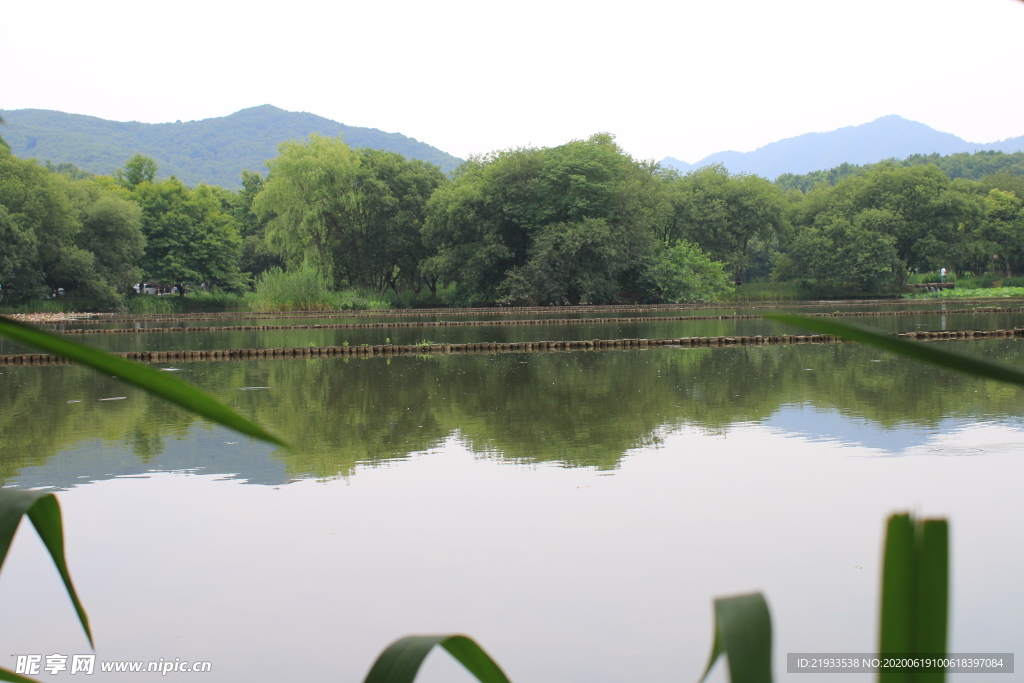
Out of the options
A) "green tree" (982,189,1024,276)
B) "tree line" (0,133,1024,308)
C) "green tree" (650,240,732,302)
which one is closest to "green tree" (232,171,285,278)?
"tree line" (0,133,1024,308)

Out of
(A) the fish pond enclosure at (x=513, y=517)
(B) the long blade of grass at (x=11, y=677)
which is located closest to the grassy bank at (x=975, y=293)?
(A) the fish pond enclosure at (x=513, y=517)

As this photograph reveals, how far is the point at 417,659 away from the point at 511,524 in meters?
5.08

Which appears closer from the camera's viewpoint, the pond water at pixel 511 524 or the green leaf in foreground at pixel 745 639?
the green leaf in foreground at pixel 745 639

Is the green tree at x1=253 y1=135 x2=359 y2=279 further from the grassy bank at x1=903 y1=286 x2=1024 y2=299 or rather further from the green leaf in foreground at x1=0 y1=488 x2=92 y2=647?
the green leaf in foreground at x1=0 y1=488 x2=92 y2=647

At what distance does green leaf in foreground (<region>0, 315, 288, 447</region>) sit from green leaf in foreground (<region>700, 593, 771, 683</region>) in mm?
243

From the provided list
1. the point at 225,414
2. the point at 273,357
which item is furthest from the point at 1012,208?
the point at 225,414

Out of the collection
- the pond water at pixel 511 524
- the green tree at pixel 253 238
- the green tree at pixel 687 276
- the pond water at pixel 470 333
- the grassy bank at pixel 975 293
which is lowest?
the pond water at pixel 511 524

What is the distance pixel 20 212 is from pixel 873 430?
4204cm

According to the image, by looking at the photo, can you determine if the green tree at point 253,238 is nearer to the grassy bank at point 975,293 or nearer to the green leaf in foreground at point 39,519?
the grassy bank at point 975,293

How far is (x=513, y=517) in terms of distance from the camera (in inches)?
225

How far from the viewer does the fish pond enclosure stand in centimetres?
391

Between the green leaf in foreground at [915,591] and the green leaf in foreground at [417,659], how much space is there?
0.27m

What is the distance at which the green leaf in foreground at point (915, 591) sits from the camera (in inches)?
13.5

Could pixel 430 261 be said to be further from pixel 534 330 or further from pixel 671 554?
pixel 671 554
